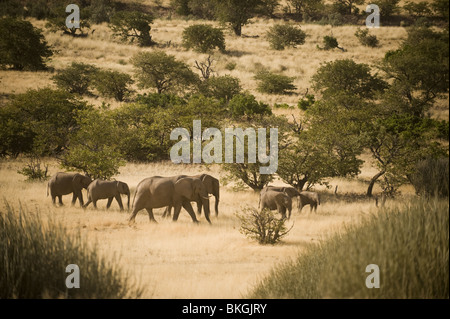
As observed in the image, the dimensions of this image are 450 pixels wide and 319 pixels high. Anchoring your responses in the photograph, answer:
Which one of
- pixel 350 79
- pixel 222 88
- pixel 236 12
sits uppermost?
pixel 236 12

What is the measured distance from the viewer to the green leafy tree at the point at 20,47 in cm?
5497

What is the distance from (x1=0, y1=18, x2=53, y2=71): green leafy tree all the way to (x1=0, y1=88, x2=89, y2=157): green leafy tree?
21477mm

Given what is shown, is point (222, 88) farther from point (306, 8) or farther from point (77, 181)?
point (306, 8)

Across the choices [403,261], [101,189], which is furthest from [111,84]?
[403,261]

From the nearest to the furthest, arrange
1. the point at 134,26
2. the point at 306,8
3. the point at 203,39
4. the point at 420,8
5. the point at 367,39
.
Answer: the point at 420,8 < the point at 203,39 < the point at 367,39 < the point at 134,26 < the point at 306,8

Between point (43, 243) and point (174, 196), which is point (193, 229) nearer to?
point (174, 196)

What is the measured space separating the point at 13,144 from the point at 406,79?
35008 mm

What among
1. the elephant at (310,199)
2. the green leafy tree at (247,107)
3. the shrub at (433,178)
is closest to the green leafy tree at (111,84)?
the green leafy tree at (247,107)

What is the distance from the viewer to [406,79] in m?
44.5

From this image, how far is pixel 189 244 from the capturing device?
48.3ft

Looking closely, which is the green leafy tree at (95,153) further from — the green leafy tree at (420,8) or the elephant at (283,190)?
the green leafy tree at (420,8)

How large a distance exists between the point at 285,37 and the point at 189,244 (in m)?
62.5
